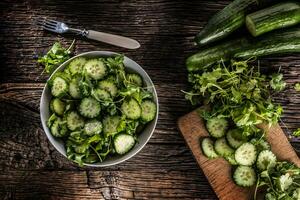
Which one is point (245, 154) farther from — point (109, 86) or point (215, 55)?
point (109, 86)

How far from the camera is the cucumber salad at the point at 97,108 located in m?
1.88

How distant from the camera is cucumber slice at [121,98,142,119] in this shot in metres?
1.91

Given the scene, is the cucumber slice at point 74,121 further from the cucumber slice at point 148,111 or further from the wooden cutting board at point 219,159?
the wooden cutting board at point 219,159

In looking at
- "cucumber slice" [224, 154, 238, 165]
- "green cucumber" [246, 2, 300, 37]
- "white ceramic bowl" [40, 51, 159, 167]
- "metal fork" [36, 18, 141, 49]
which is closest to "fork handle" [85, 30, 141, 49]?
"metal fork" [36, 18, 141, 49]

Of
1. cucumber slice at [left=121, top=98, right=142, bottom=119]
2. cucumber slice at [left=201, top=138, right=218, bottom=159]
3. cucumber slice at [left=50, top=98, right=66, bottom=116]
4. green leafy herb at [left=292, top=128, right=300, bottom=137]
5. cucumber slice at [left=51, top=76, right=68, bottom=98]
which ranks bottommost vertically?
cucumber slice at [left=201, top=138, right=218, bottom=159]

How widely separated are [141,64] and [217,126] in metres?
0.42

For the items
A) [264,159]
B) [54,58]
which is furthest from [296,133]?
[54,58]

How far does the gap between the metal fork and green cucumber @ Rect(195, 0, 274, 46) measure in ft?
0.92

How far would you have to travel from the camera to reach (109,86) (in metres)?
1.94

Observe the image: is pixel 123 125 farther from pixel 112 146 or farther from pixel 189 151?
pixel 189 151

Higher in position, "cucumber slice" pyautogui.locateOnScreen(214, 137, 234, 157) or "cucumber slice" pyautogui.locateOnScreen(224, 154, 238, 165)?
"cucumber slice" pyautogui.locateOnScreen(214, 137, 234, 157)

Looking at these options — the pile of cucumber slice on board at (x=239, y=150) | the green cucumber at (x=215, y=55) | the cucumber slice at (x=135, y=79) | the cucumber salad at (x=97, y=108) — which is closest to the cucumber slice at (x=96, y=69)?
the cucumber salad at (x=97, y=108)

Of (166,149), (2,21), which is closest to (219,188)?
(166,149)

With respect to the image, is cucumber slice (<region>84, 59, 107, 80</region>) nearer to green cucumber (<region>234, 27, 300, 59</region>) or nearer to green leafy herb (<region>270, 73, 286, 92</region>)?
green cucumber (<region>234, 27, 300, 59</region>)
